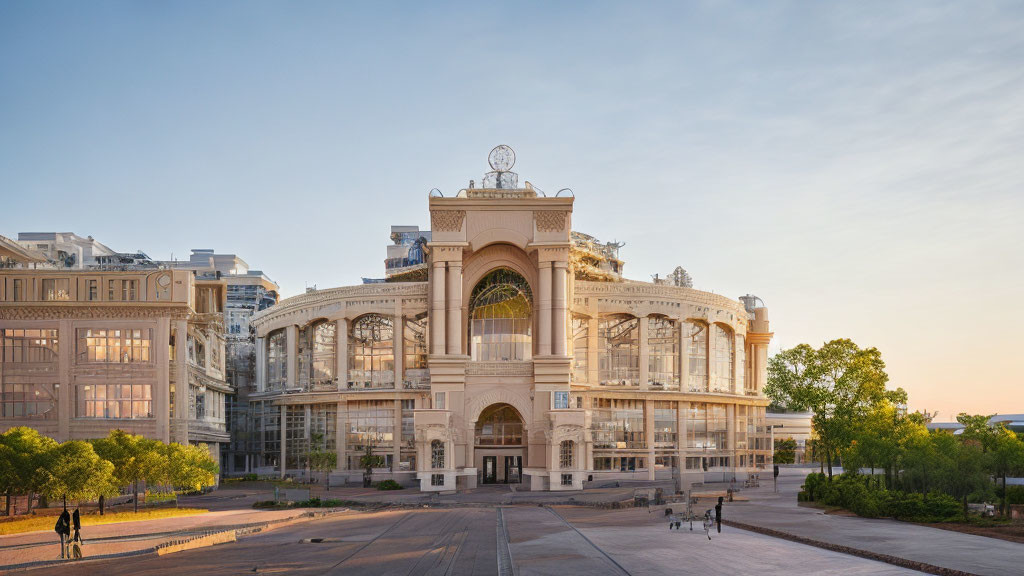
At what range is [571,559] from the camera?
131ft

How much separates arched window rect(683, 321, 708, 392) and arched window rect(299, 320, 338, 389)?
137 ft

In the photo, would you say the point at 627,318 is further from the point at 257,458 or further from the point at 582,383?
the point at 257,458

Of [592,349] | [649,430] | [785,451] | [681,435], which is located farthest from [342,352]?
[785,451]

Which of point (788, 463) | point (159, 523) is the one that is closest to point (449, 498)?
point (159, 523)

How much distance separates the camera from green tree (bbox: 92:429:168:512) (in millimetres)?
62812

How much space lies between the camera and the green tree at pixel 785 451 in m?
151

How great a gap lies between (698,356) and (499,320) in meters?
26.1

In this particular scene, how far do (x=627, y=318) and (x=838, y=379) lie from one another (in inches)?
1213

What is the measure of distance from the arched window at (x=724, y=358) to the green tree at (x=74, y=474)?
243 feet

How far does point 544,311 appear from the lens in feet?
299

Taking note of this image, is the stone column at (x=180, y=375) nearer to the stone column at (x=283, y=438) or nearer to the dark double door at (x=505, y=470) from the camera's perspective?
the stone column at (x=283, y=438)

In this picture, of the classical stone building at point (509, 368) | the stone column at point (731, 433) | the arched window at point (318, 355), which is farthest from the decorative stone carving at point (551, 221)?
the stone column at point (731, 433)

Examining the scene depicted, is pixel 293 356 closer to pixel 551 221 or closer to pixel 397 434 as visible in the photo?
pixel 397 434

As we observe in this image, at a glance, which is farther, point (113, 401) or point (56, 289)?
point (56, 289)
